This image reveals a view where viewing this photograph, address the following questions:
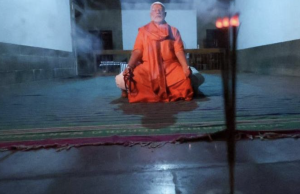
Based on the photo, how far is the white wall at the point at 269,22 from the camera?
5.06 metres

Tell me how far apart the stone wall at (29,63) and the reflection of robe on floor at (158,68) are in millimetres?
2274

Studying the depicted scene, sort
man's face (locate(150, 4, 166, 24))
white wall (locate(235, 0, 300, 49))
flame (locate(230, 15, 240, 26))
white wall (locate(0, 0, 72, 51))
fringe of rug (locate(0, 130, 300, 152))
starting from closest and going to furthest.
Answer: flame (locate(230, 15, 240, 26)) → fringe of rug (locate(0, 130, 300, 152)) → man's face (locate(150, 4, 166, 24)) → white wall (locate(0, 0, 72, 51)) → white wall (locate(235, 0, 300, 49))

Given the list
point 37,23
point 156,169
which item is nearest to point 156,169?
point 156,169

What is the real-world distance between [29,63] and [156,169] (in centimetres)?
418

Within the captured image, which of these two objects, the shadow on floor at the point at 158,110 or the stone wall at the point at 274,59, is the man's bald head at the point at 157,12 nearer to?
the shadow on floor at the point at 158,110

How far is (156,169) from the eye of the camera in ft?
3.61

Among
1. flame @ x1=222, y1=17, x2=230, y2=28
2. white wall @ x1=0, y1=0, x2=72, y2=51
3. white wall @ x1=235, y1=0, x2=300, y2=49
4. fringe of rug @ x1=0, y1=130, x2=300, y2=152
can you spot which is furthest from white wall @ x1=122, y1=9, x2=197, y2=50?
flame @ x1=222, y1=17, x2=230, y2=28

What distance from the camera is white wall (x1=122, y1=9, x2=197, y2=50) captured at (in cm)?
862

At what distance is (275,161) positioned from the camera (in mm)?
1140

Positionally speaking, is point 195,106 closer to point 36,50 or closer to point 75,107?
point 75,107

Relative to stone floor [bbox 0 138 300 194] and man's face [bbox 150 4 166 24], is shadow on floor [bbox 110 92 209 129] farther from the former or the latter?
man's face [bbox 150 4 166 24]

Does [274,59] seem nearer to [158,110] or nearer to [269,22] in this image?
[269,22]

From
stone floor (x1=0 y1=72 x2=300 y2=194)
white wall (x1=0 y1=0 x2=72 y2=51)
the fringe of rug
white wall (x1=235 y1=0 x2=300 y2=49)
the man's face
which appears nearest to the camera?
stone floor (x1=0 y1=72 x2=300 y2=194)

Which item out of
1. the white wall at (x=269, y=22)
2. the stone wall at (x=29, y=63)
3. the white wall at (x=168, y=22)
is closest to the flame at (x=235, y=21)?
the stone wall at (x=29, y=63)
